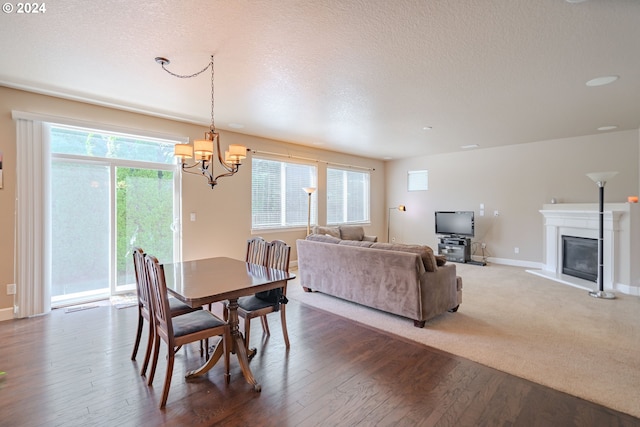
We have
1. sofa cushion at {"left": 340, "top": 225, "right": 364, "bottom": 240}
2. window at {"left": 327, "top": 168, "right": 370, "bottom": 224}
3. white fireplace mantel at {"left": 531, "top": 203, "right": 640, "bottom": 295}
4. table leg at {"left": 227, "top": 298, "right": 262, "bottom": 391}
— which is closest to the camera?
table leg at {"left": 227, "top": 298, "right": 262, "bottom": 391}

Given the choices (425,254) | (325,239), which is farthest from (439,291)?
(325,239)

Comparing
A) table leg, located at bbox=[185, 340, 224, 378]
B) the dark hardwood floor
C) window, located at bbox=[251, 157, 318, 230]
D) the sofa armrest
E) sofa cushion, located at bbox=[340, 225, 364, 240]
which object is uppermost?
window, located at bbox=[251, 157, 318, 230]

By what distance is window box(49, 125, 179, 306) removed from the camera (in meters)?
3.91

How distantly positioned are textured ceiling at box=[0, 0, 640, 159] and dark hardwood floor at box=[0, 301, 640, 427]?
103 inches

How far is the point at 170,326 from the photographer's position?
2041 mm

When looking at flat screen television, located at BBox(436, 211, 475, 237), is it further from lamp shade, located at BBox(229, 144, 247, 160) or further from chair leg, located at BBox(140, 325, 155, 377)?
chair leg, located at BBox(140, 325, 155, 377)

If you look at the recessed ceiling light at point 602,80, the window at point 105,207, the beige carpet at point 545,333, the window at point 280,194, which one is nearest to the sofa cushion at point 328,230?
the window at point 280,194

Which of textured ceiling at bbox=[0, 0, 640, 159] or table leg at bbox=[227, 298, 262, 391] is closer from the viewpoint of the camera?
textured ceiling at bbox=[0, 0, 640, 159]

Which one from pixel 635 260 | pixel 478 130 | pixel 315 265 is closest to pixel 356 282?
pixel 315 265

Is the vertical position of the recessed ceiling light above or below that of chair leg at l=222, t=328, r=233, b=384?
above

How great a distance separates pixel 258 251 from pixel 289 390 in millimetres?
1499

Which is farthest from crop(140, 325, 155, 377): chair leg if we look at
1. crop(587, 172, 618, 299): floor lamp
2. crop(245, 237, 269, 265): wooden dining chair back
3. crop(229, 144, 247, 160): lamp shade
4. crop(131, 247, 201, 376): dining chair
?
crop(587, 172, 618, 299): floor lamp

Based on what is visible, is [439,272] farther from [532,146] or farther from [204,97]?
[532,146]

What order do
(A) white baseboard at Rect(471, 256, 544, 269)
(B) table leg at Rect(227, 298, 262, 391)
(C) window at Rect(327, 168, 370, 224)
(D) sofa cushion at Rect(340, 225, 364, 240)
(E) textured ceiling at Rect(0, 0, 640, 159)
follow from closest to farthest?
(E) textured ceiling at Rect(0, 0, 640, 159)
(B) table leg at Rect(227, 298, 262, 391)
(A) white baseboard at Rect(471, 256, 544, 269)
(D) sofa cushion at Rect(340, 225, 364, 240)
(C) window at Rect(327, 168, 370, 224)
